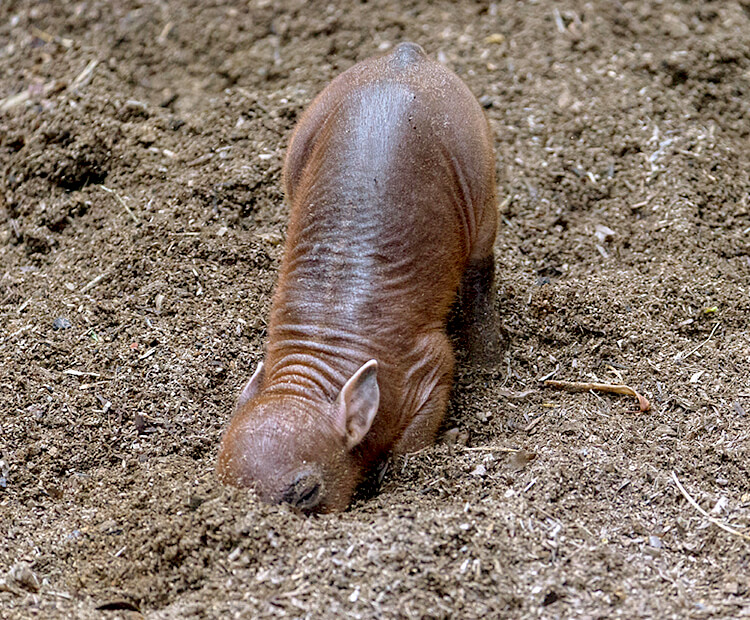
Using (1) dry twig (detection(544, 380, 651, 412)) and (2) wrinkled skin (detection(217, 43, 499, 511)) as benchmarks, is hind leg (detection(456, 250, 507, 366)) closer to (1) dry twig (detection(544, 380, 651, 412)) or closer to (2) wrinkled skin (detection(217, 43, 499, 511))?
(2) wrinkled skin (detection(217, 43, 499, 511))

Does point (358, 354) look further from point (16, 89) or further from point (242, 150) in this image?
point (16, 89)

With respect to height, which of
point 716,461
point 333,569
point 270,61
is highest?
point 270,61

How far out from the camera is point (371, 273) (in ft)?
23.2

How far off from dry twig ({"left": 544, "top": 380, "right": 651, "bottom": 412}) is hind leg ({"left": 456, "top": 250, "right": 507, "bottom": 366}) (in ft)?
1.85

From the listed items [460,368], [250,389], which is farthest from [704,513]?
[250,389]

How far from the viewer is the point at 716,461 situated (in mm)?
6727

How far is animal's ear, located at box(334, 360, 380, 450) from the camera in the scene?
21.5 ft

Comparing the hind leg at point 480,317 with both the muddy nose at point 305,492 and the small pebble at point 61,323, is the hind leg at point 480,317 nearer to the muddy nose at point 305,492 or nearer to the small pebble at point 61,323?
the muddy nose at point 305,492

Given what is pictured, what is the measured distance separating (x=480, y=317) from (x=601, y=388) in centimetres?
117

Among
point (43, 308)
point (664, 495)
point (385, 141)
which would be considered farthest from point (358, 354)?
point (43, 308)

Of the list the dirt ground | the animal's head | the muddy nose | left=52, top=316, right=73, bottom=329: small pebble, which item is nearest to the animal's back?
the animal's head

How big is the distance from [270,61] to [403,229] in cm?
450

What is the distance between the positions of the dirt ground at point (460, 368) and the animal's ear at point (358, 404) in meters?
0.49

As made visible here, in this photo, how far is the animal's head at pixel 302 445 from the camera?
6188 millimetres
